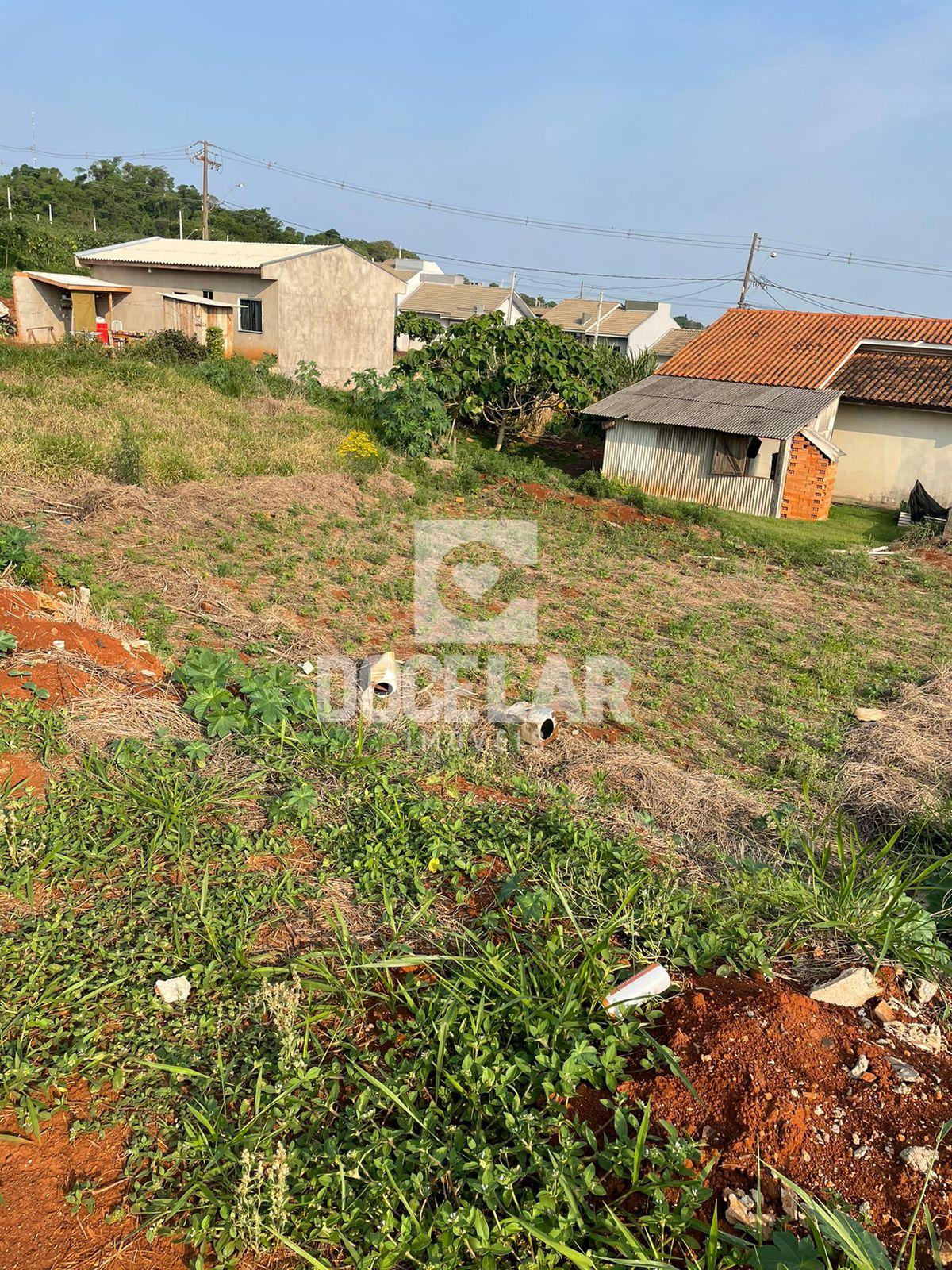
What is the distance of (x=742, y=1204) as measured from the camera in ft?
8.12

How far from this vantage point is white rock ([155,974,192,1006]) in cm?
325

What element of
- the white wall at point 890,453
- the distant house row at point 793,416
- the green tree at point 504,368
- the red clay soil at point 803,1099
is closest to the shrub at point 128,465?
the green tree at point 504,368

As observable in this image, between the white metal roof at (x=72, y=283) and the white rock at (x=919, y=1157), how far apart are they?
24.4 meters

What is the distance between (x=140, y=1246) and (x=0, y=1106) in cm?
69

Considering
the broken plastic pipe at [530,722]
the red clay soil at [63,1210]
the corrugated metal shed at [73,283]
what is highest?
the corrugated metal shed at [73,283]

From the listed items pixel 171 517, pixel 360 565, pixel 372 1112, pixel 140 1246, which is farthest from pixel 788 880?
pixel 171 517

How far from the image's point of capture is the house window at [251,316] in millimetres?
22500

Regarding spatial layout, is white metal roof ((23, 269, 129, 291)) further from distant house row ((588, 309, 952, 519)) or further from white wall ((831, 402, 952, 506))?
white wall ((831, 402, 952, 506))

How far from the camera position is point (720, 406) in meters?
17.5

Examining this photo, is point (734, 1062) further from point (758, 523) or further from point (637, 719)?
point (758, 523)

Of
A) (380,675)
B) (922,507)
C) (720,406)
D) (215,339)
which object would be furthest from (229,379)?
(922,507)

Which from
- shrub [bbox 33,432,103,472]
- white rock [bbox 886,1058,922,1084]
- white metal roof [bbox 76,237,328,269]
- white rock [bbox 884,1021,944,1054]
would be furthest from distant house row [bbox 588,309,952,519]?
white rock [bbox 886,1058,922,1084]

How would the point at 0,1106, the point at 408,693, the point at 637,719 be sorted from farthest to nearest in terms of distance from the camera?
the point at 637,719
the point at 408,693
the point at 0,1106

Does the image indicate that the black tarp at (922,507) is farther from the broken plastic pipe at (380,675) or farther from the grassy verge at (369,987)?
the grassy verge at (369,987)
